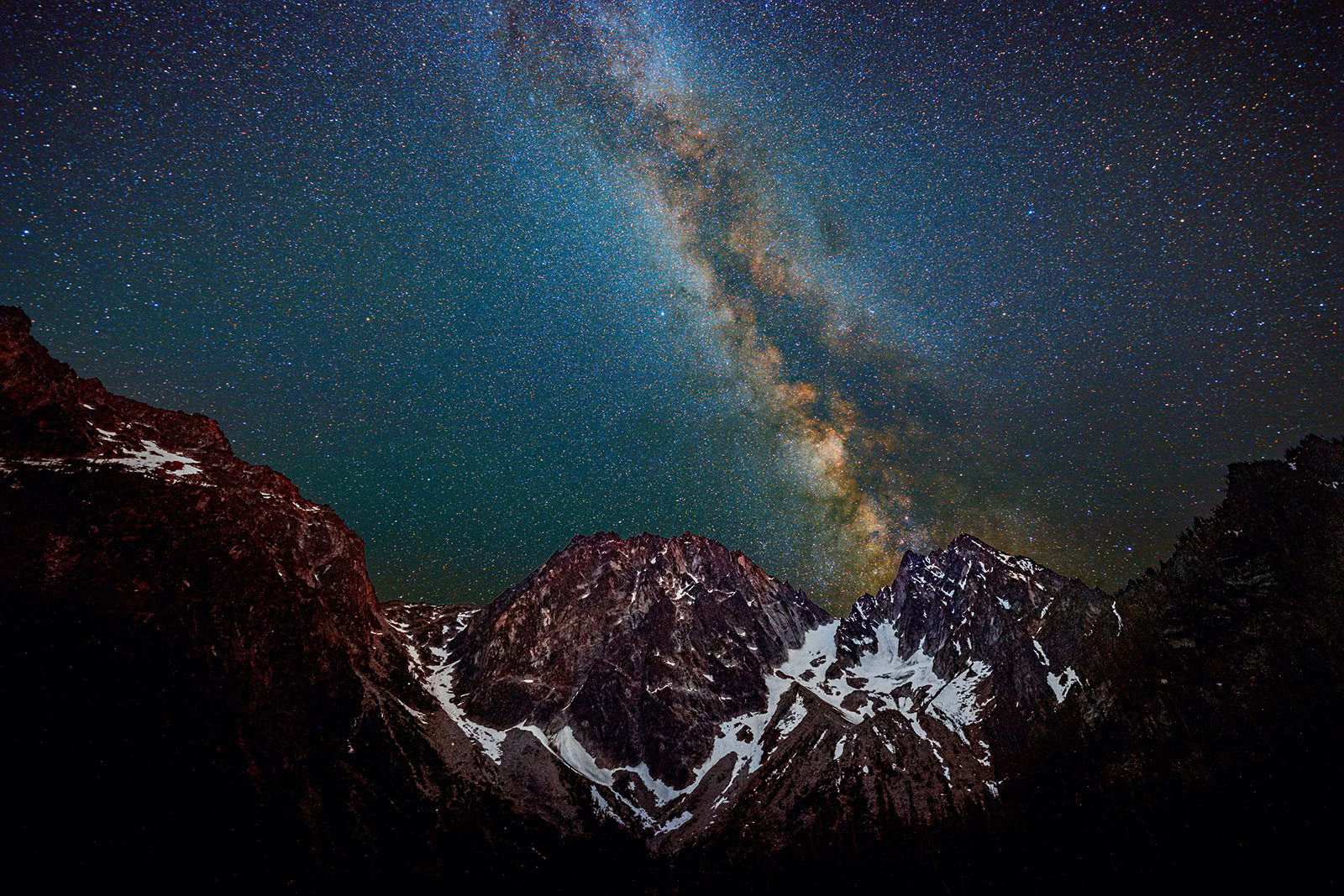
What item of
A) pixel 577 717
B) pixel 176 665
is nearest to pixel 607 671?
pixel 577 717

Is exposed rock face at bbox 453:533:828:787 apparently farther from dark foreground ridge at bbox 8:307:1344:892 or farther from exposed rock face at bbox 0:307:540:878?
exposed rock face at bbox 0:307:540:878

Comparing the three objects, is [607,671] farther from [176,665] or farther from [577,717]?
[176,665]

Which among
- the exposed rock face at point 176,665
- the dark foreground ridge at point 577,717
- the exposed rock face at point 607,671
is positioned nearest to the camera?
the exposed rock face at point 176,665

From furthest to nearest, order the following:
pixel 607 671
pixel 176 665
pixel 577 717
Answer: pixel 607 671 < pixel 577 717 < pixel 176 665

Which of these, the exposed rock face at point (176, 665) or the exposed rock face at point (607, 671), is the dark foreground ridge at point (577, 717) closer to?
A: the exposed rock face at point (176, 665)

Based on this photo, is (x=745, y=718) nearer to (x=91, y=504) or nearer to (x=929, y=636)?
(x=929, y=636)

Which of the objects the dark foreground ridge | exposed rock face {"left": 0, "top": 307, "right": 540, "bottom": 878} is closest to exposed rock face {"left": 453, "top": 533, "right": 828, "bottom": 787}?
the dark foreground ridge

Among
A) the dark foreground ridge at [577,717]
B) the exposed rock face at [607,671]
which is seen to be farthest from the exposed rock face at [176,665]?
the exposed rock face at [607,671]

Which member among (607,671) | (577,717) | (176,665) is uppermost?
(607,671)
